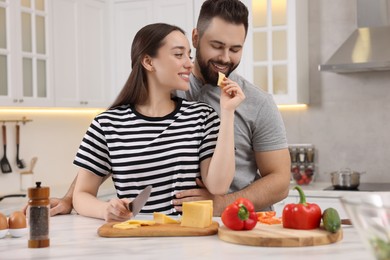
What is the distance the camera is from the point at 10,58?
14.0ft

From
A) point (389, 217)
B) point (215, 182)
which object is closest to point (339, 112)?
point (215, 182)

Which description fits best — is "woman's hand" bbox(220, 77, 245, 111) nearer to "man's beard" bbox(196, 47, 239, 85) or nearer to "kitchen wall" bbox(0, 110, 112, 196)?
"man's beard" bbox(196, 47, 239, 85)

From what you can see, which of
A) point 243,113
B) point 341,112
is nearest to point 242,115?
point 243,113

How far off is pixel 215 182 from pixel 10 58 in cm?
238

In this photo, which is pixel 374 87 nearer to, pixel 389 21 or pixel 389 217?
pixel 389 21

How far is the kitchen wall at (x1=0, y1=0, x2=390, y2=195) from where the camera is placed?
16.4ft

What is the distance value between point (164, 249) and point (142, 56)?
95cm

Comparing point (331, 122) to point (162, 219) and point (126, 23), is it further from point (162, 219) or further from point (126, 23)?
point (162, 219)

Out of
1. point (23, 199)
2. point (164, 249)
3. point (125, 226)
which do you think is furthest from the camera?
point (23, 199)

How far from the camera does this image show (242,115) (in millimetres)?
2660

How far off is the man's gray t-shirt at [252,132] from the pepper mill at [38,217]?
94 centimetres

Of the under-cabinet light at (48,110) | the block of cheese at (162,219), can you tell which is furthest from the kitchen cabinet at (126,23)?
the block of cheese at (162,219)

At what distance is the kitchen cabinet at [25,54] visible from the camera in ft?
14.0

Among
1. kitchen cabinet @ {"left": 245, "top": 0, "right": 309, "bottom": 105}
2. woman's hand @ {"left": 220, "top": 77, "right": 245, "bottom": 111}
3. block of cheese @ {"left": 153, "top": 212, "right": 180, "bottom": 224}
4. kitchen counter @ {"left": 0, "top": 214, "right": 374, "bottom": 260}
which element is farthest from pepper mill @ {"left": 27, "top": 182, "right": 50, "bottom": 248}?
kitchen cabinet @ {"left": 245, "top": 0, "right": 309, "bottom": 105}
